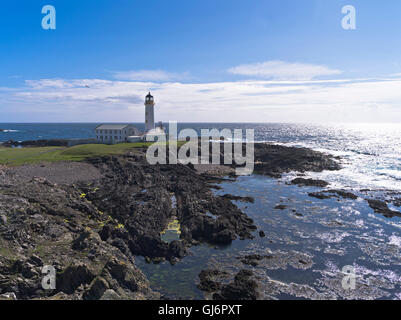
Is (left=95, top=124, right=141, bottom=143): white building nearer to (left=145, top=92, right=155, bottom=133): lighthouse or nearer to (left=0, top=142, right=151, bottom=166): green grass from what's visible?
(left=145, top=92, right=155, bottom=133): lighthouse

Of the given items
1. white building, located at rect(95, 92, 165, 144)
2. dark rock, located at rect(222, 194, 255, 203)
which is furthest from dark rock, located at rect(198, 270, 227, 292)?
white building, located at rect(95, 92, 165, 144)

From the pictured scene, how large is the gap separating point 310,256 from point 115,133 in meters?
68.8

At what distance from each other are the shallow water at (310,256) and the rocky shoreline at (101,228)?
4.87 feet

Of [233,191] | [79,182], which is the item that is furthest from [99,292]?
[233,191]

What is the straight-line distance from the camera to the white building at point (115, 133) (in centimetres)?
7912

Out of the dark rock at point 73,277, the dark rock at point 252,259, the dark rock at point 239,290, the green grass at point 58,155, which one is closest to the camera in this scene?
the dark rock at point 73,277

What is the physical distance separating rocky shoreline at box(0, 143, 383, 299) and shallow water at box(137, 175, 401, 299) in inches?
58.4

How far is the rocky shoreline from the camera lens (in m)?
14.9

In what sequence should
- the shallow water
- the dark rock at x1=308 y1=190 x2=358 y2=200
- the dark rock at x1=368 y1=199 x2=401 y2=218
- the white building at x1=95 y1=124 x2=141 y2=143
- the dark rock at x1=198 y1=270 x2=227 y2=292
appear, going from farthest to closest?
1. the white building at x1=95 y1=124 x2=141 y2=143
2. the dark rock at x1=308 y1=190 x2=358 y2=200
3. the dark rock at x1=368 y1=199 x2=401 y2=218
4. the shallow water
5. the dark rock at x1=198 y1=270 x2=227 y2=292

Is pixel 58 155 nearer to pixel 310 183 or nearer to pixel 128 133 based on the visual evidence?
pixel 128 133

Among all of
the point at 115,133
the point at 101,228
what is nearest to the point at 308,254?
the point at 101,228

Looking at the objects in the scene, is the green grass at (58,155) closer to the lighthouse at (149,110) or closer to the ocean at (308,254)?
the lighthouse at (149,110)

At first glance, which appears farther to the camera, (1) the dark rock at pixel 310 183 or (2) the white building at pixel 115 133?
(2) the white building at pixel 115 133

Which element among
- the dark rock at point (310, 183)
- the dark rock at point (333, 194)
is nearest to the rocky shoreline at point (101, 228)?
the dark rock at point (333, 194)
